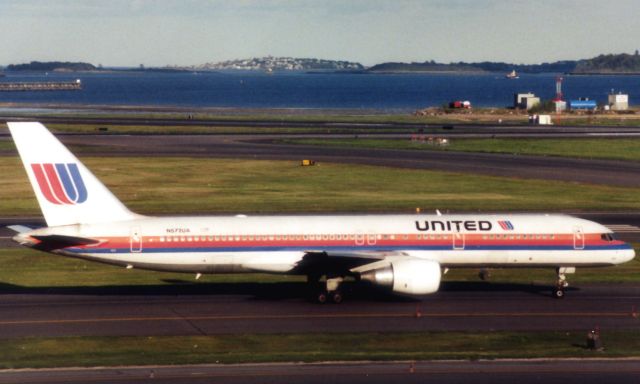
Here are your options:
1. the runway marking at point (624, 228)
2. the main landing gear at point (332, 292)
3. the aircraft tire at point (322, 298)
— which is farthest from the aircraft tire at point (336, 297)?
the runway marking at point (624, 228)

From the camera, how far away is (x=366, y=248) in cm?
4297

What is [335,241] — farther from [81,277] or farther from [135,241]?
[81,277]

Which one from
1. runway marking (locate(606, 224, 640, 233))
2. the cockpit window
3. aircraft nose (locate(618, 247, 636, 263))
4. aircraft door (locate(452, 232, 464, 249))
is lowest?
runway marking (locate(606, 224, 640, 233))

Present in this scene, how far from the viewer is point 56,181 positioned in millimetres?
41125

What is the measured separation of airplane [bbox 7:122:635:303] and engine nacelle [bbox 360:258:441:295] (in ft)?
0.13

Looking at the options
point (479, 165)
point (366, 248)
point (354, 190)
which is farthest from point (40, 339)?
point (479, 165)

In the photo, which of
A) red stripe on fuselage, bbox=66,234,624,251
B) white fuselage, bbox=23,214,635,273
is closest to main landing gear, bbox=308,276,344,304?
white fuselage, bbox=23,214,635,273

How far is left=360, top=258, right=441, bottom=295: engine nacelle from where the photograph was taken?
4072cm

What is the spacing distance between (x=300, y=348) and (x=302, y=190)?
46.7 m

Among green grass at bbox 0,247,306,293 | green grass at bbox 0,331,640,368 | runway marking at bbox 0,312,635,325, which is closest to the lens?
green grass at bbox 0,331,640,368

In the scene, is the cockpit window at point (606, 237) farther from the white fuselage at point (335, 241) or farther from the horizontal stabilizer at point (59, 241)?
the horizontal stabilizer at point (59, 241)

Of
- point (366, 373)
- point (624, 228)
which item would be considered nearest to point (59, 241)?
point (366, 373)

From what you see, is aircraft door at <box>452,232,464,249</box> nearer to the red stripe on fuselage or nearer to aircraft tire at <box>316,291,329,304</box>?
the red stripe on fuselage

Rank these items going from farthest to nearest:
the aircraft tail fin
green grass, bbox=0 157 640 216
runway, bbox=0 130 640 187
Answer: runway, bbox=0 130 640 187
green grass, bbox=0 157 640 216
the aircraft tail fin
